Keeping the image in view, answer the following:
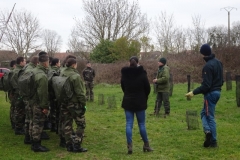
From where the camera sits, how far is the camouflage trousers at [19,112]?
9.36 metres

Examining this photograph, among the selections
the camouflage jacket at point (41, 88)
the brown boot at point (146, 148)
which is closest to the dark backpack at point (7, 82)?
the camouflage jacket at point (41, 88)

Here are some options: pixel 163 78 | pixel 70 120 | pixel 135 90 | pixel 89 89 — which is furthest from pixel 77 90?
pixel 89 89

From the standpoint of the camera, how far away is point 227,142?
7895 mm

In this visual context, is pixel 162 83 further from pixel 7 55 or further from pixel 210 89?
pixel 7 55

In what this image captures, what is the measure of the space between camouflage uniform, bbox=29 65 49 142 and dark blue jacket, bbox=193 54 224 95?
318 cm

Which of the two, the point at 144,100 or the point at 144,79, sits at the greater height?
the point at 144,79

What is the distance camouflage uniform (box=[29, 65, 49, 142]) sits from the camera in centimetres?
734

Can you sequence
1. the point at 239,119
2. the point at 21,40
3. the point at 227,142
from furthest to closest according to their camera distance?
1. the point at 21,40
2. the point at 239,119
3. the point at 227,142

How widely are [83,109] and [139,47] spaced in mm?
31791

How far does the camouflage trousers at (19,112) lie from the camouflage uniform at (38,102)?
5.68 feet

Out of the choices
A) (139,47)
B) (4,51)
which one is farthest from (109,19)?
(4,51)

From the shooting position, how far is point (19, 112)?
9.46 metres

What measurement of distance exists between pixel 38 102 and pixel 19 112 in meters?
2.21

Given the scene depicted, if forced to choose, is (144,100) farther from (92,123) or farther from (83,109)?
(92,123)
